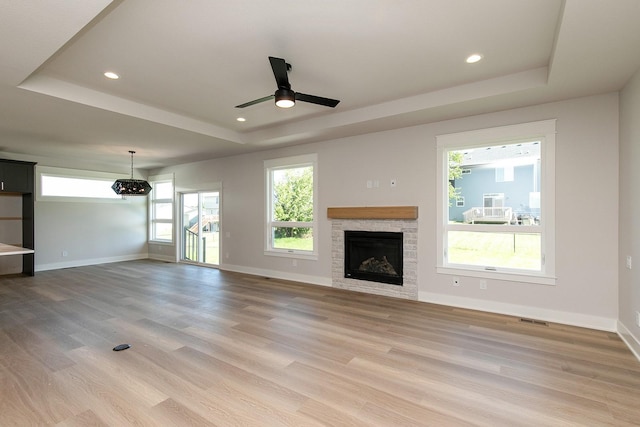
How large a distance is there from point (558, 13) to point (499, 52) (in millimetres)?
625

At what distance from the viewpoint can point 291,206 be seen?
20.6ft

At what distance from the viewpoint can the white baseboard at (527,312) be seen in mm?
3504

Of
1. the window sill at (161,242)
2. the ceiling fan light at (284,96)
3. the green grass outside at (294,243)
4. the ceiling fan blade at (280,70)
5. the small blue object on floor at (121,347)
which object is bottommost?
the small blue object on floor at (121,347)

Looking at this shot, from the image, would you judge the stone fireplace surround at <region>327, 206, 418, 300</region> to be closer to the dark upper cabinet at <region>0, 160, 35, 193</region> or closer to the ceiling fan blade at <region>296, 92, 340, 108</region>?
the ceiling fan blade at <region>296, 92, 340, 108</region>

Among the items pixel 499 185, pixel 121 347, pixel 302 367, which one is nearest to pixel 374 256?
pixel 499 185

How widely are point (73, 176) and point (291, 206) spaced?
19.2 feet

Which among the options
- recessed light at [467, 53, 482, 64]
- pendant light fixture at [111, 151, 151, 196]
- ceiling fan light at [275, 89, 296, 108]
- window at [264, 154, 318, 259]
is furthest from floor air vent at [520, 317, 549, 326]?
pendant light fixture at [111, 151, 151, 196]

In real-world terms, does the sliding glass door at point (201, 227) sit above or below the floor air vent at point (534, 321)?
above

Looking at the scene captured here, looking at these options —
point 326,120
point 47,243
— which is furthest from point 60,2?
point 47,243

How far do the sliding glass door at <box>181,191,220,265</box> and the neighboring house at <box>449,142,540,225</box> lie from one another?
5.53m

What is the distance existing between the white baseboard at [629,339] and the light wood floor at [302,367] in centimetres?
6

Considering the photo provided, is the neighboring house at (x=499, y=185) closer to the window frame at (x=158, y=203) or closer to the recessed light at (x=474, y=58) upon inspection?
the recessed light at (x=474, y=58)

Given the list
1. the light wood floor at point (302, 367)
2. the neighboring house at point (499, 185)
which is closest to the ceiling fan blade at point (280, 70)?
the light wood floor at point (302, 367)

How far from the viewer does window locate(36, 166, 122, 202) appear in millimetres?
7289
